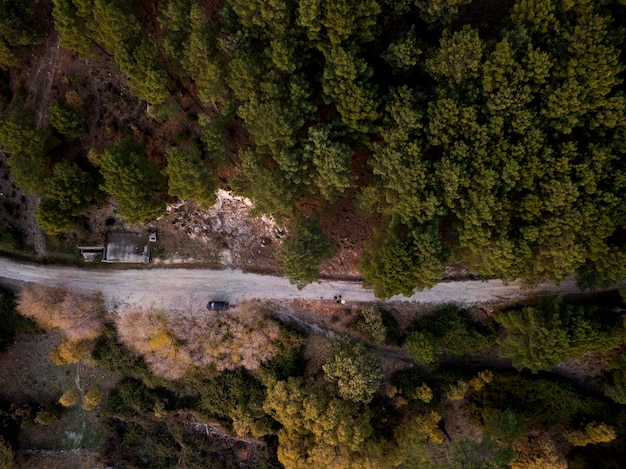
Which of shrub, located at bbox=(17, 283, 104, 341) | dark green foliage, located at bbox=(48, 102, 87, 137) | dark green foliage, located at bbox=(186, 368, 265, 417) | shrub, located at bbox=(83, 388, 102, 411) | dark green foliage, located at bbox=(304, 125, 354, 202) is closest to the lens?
dark green foliage, located at bbox=(304, 125, 354, 202)

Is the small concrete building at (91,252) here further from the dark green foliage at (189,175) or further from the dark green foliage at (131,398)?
the dark green foliage at (131,398)

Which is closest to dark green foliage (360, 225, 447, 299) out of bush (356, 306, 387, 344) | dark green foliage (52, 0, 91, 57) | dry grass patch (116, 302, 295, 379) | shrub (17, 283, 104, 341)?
bush (356, 306, 387, 344)

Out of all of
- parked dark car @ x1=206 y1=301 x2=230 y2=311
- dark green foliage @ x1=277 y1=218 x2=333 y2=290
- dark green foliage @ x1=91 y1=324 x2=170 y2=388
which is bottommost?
dark green foliage @ x1=91 y1=324 x2=170 y2=388

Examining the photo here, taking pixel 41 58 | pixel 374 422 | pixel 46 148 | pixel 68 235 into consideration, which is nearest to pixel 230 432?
pixel 374 422

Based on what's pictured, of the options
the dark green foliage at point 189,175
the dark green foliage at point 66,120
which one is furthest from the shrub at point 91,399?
the dark green foliage at point 66,120

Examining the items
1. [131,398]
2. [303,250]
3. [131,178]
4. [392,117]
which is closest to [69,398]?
[131,398]

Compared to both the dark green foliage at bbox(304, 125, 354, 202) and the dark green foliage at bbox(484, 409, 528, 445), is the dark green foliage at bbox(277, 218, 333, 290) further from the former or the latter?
the dark green foliage at bbox(484, 409, 528, 445)

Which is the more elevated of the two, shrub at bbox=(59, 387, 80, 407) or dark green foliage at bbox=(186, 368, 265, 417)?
dark green foliage at bbox=(186, 368, 265, 417)
